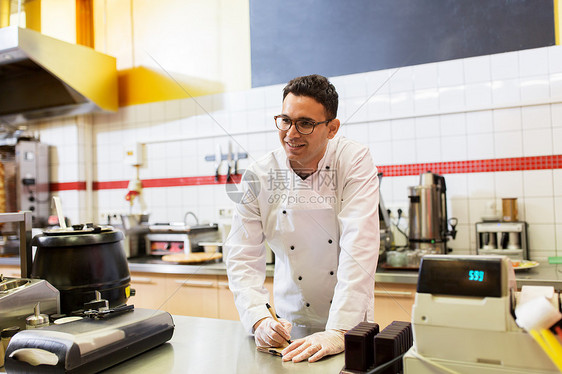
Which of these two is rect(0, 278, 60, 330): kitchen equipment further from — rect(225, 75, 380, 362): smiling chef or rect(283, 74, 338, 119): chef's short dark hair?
rect(283, 74, 338, 119): chef's short dark hair

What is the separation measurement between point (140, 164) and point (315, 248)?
7.95 ft

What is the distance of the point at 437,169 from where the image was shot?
2680mm

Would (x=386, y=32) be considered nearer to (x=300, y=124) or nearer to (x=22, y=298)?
(x=300, y=124)

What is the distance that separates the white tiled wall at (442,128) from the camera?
2461 millimetres

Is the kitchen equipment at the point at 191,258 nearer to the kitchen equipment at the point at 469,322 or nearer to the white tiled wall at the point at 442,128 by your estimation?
the white tiled wall at the point at 442,128

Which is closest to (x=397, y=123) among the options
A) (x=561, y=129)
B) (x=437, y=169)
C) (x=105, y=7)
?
(x=437, y=169)

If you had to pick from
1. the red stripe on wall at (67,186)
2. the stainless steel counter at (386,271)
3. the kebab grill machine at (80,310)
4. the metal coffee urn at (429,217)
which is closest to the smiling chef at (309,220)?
the kebab grill machine at (80,310)

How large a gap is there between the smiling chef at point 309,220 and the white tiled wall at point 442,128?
0.73m

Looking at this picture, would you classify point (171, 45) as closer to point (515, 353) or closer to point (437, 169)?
point (437, 169)

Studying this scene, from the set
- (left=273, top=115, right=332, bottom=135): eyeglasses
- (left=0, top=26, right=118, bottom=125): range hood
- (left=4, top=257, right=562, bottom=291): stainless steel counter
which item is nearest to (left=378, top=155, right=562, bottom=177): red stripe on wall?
(left=4, top=257, right=562, bottom=291): stainless steel counter

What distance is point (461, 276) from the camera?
83 cm

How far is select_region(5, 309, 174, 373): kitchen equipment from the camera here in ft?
3.15

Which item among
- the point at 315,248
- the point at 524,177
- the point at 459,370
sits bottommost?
the point at 459,370

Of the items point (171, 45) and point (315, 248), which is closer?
point (315, 248)
